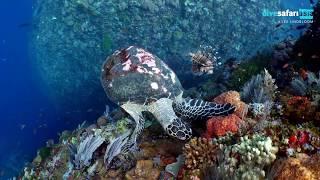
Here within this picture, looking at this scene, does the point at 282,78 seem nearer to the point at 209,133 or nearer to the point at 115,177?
the point at 209,133

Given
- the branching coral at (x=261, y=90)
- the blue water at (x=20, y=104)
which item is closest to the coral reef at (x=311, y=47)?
the branching coral at (x=261, y=90)

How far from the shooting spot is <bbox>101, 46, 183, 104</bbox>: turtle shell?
6332 millimetres

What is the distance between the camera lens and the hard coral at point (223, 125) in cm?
535

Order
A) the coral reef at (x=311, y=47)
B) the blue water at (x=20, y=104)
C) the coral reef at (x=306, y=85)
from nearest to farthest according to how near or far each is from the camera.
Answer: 1. the coral reef at (x=306, y=85)
2. the coral reef at (x=311, y=47)
3. the blue water at (x=20, y=104)

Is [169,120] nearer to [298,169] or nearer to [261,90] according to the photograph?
[261,90]

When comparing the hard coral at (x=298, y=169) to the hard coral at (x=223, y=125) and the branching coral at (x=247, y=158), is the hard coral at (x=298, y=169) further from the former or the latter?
the hard coral at (x=223, y=125)

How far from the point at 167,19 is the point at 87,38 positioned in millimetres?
4077

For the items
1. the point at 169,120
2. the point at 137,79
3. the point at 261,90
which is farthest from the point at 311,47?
the point at 137,79

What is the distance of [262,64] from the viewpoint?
1154 centimetres

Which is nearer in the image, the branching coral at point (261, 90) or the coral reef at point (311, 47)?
the branching coral at point (261, 90)

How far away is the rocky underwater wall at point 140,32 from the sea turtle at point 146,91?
9405mm

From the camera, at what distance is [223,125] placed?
5375 millimetres

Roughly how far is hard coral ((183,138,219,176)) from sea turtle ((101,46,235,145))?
0.98 metres

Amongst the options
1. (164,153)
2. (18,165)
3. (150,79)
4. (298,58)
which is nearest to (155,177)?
(164,153)
